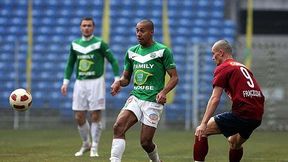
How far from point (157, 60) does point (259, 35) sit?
18.8m

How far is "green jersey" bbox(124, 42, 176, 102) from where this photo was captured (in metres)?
10.1

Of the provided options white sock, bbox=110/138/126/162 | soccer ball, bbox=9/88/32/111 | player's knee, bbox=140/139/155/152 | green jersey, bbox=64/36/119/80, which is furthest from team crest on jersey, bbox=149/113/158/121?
green jersey, bbox=64/36/119/80

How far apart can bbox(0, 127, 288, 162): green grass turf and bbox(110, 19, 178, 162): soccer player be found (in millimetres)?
1965

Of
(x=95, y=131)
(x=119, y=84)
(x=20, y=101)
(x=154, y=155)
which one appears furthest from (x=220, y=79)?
(x=95, y=131)

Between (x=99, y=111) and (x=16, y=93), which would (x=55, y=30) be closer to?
(x=99, y=111)

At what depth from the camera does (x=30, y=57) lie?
25344 millimetres

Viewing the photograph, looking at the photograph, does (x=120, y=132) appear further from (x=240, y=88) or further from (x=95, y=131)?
(x=95, y=131)

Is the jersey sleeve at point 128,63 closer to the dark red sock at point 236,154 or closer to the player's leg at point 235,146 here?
the player's leg at point 235,146

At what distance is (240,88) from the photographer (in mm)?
9273

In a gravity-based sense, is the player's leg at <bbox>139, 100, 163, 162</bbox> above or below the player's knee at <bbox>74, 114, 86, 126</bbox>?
above

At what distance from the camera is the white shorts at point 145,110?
10.0 metres

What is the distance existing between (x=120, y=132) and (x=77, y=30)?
1762 cm

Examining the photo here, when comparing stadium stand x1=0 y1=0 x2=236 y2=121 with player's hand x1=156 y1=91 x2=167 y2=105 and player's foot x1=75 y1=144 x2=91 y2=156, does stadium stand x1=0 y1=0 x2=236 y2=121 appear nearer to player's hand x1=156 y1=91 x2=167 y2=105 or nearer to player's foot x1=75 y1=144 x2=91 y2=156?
player's foot x1=75 y1=144 x2=91 y2=156

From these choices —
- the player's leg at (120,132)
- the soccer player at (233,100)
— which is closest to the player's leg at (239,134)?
the soccer player at (233,100)
